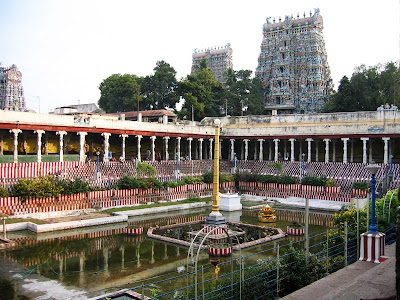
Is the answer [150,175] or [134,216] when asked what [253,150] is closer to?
[150,175]

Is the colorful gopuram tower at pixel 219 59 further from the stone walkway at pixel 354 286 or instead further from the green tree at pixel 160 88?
the stone walkway at pixel 354 286

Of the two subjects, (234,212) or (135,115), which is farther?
(135,115)

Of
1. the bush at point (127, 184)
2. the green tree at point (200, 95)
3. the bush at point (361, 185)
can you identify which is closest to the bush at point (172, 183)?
the bush at point (127, 184)

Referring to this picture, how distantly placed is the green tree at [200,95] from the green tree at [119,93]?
846 centimetres

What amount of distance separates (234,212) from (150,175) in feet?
23.3

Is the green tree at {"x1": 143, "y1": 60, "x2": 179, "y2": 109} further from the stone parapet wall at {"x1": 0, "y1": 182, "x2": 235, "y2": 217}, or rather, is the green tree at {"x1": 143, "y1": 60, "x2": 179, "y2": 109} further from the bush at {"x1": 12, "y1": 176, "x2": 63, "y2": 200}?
the bush at {"x1": 12, "y1": 176, "x2": 63, "y2": 200}

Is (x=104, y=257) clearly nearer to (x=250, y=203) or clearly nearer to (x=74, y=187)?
(x=74, y=187)

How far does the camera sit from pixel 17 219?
19.6 metres

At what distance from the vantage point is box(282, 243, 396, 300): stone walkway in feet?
25.4

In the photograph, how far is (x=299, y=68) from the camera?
6031 centimetres

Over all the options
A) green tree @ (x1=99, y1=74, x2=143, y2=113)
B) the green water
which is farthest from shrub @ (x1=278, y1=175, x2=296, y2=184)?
green tree @ (x1=99, y1=74, x2=143, y2=113)

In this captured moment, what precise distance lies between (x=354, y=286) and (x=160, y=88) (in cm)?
5647

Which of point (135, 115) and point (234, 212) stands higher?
point (135, 115)

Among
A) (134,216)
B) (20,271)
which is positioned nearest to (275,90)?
(134,216)
